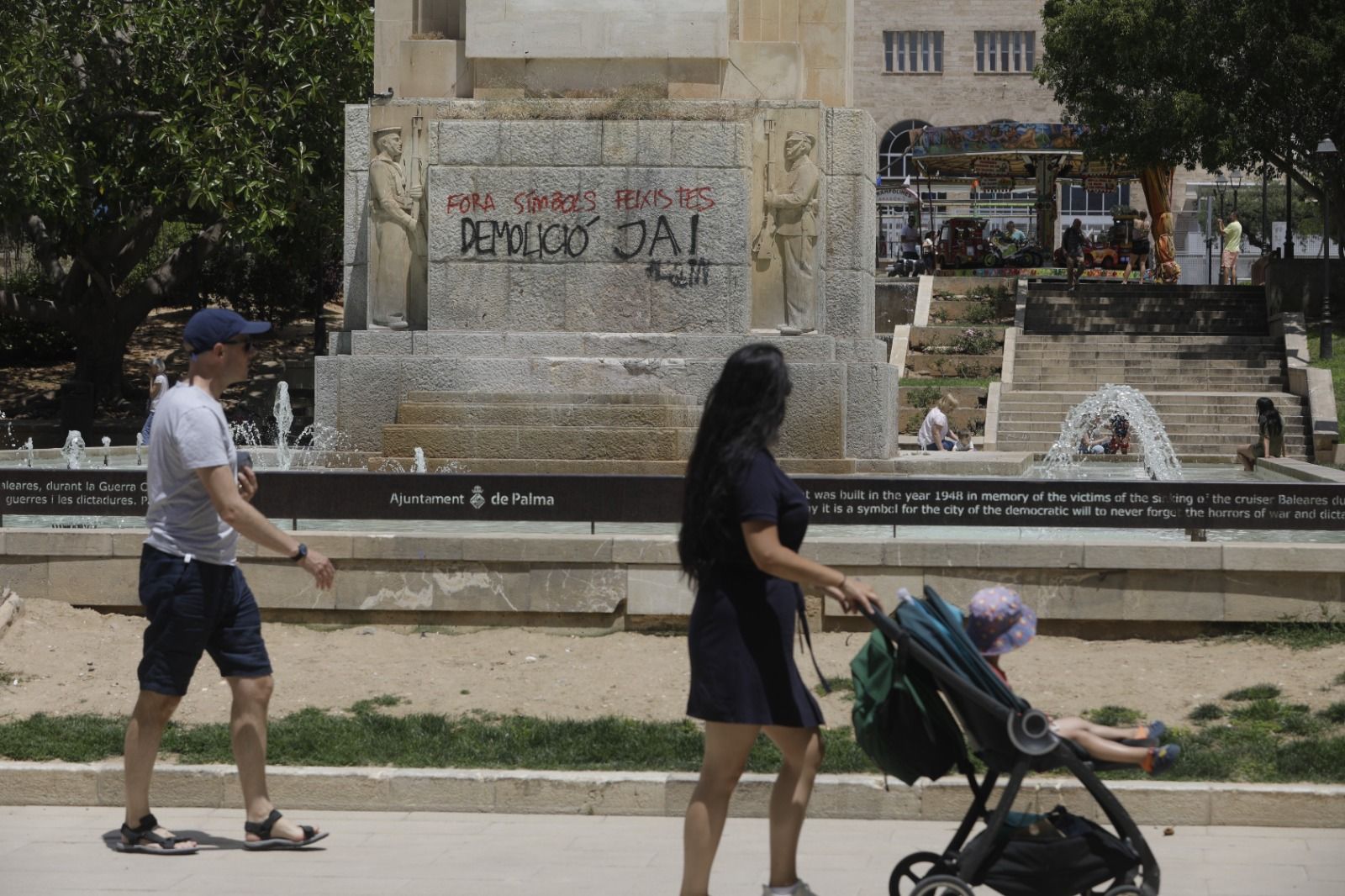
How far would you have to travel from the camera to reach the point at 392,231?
15.4 meters

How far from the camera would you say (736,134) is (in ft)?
48.9

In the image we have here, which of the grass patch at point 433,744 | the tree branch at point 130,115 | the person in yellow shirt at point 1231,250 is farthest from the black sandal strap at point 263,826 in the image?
the person in yellow shirt at point 1231,250

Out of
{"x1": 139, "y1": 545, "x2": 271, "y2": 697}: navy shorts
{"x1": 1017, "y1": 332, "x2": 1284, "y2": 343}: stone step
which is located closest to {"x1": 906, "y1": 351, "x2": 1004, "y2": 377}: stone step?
{"x1": 1017, "y1": 332, "x2": 1284, "y2": 343}: stone step

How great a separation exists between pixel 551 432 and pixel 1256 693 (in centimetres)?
651

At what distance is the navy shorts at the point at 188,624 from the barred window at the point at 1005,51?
69.5 m

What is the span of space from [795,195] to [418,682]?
6.63 metres

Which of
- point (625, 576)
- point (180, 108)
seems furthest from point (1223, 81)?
point (625, 576)

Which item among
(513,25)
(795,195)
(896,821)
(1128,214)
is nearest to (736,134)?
(795,195)

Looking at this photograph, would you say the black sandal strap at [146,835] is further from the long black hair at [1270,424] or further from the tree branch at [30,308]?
the tree branch at [30,308]

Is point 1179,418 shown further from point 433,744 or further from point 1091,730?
point 1091,730

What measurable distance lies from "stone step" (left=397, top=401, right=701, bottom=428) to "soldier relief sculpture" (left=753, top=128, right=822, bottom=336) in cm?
138

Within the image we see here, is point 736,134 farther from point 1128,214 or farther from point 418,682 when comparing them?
point 1128,214

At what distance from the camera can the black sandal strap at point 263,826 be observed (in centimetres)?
664

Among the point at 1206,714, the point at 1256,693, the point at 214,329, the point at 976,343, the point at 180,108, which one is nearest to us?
the point at 214,329
